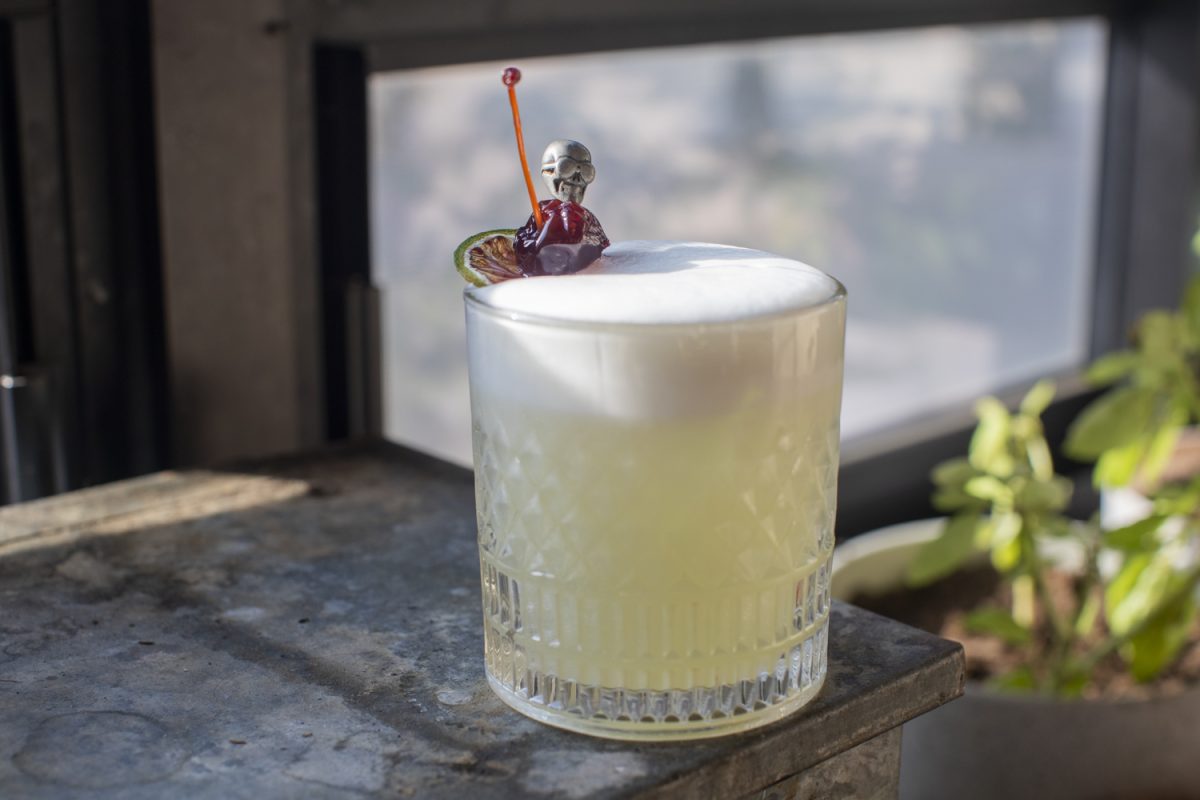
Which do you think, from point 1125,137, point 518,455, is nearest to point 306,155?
point 518,455

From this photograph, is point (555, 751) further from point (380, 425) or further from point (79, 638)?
point (380, 425)

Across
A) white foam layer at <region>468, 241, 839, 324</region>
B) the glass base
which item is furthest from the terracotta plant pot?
white foam layer at <region>468, 241, 839, 324</region>

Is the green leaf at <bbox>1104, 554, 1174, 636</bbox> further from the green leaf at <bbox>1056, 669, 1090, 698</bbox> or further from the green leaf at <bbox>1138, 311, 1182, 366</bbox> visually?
the green leaf at <bbox>1138, 311, 1182, 366</bbox>

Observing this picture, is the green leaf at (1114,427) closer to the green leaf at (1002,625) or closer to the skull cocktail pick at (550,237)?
the green leaf at (1002,625)

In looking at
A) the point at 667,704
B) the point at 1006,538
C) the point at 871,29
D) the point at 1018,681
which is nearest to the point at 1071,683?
the point at 1018,681

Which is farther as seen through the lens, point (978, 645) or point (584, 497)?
point (978, 645)

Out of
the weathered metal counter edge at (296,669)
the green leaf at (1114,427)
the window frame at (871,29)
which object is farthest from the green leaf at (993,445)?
the weathered metal counter edge at (296,669)
